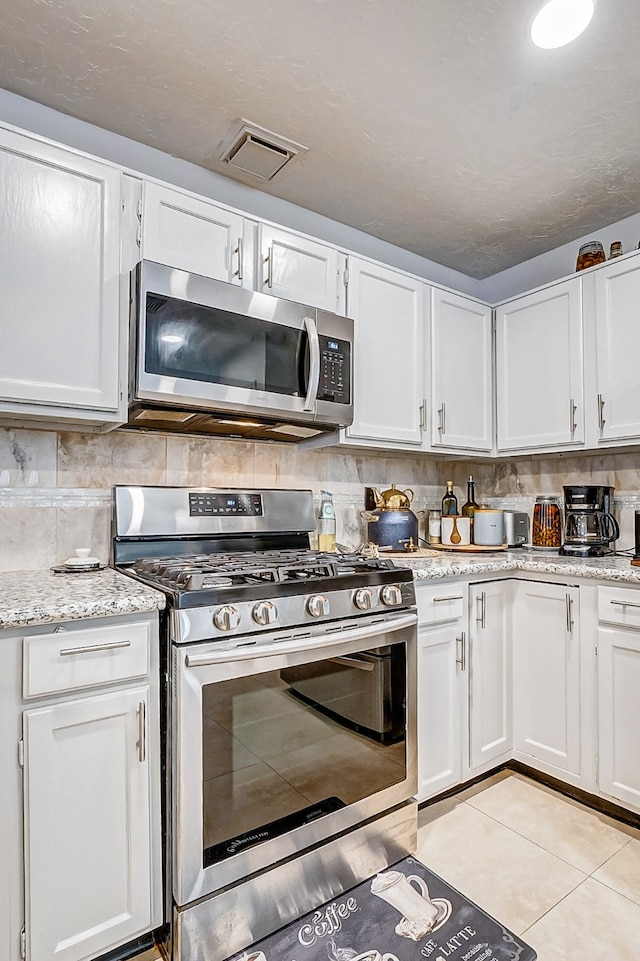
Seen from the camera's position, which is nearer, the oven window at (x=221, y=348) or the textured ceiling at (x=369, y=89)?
the textured ceiling at (x=369, y=89)

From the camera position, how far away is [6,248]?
153 cm

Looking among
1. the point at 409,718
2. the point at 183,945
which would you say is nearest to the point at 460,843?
the point at 409,718

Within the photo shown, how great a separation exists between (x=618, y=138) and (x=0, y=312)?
2152 millimetres

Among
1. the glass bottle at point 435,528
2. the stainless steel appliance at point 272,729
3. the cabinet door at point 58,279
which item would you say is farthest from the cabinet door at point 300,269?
the glass bottle at point 435,528

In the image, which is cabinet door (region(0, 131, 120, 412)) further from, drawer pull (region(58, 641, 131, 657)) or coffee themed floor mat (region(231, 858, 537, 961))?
coffee themed floor mat (region(231, 858, 537, 961))

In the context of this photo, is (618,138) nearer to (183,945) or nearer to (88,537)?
(88,537)

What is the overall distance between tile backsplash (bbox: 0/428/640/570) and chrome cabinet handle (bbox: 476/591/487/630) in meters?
0.66

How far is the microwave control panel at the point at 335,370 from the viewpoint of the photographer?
6.81 ft

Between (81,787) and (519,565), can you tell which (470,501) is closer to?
(519,565)

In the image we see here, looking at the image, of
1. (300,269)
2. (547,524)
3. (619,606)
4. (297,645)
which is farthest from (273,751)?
(547,524)

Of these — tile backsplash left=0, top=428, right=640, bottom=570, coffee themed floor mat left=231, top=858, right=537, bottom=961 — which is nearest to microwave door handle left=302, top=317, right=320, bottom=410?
tile backsplash left=0, top=428, right=640, bottom=570

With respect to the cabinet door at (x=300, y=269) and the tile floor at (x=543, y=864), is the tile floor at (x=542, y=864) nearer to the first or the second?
the tile floor at (x=543, y=864)

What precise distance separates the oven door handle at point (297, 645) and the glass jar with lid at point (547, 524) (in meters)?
1.18

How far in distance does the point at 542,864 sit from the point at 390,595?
3.27 feet
